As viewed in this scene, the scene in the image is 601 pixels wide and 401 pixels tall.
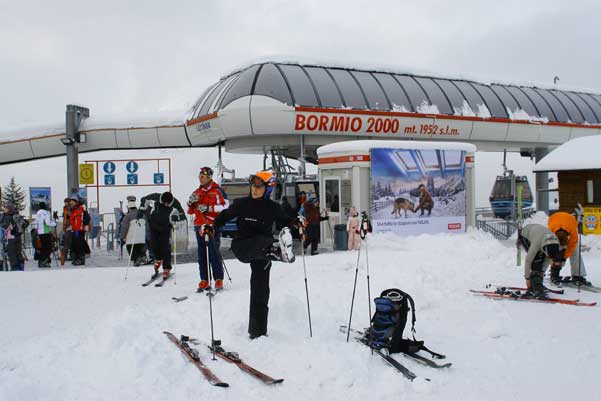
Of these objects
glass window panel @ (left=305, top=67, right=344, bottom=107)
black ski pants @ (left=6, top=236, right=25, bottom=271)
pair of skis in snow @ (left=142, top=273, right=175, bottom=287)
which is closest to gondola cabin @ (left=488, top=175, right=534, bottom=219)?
glass window panel @ (left=305, top=67, right=344, bottom=107)

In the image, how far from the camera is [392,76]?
975 inches

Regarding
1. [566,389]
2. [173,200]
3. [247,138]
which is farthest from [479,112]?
[566,389]

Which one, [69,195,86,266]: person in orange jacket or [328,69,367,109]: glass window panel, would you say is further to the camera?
[328,69,367,109]: glass window panel

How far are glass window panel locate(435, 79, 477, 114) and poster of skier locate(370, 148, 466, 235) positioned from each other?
8.84 m

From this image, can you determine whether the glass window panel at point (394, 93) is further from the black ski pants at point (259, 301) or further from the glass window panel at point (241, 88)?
the black ski pants at point (259, 301)

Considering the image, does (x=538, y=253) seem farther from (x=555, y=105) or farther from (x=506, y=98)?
(x=555, y=105)

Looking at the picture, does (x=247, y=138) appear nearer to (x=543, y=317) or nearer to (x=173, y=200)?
(x=173, y=200)

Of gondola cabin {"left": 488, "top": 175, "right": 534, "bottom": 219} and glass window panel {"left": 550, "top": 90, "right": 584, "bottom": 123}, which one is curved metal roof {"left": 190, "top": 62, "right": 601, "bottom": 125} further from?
gondola cabin {"left": 488, "top": 175, "right": 534, "bottom": 219}

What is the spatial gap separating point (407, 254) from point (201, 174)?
6.11 meters

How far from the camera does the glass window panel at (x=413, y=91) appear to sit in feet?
78.5

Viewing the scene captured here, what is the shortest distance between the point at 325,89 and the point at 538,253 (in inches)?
589

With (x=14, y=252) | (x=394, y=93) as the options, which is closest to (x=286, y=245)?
(x=14, y=252)

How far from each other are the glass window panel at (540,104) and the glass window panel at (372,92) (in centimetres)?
1001

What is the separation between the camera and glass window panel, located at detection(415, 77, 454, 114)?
969 inches
